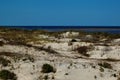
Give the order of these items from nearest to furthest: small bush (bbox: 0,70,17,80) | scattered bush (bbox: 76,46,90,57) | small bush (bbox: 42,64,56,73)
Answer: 1. small bush (bbox: 0,70,17,80)
2. small bush (bbox: 42,64,56,73)
3. scattered bush (bbox: 76,46,90,57)

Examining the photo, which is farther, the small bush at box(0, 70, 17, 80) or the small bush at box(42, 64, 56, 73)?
→ the small bush at box(42, 64, 56, 73)

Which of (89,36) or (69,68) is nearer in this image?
(69,68)

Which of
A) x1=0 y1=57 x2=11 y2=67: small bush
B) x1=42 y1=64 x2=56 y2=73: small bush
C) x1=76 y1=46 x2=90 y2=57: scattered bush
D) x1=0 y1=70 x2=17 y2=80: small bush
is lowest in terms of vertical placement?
x1=76 y1=46 x2=90 y2=57: scattered bush

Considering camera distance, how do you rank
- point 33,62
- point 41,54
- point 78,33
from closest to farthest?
point 33,62 < point 41,54 < point 78,33

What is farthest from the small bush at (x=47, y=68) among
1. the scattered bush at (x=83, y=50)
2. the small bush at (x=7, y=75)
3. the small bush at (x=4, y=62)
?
the scattered bush at (x=83, y=50)

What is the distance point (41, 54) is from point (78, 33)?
51.6m

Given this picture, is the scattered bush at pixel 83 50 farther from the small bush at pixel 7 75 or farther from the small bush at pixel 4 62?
the small bush at pixel 7 75

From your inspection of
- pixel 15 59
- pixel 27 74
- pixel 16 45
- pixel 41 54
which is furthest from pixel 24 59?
pixel 16 45

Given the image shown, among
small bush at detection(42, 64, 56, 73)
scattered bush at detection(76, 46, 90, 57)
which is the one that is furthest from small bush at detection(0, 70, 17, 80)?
scattered bush at detection(76, 46, 90, 57)

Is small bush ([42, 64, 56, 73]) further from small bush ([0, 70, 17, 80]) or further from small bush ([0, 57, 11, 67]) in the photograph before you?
small bush ([0, 57, 11, 67])

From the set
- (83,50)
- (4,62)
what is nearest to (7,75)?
(4,62)

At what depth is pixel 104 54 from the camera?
5188cm

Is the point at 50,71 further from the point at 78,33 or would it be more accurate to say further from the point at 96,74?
the point at 78,33

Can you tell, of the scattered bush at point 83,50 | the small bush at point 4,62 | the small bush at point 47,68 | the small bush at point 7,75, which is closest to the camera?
the small bush at point 7,75
